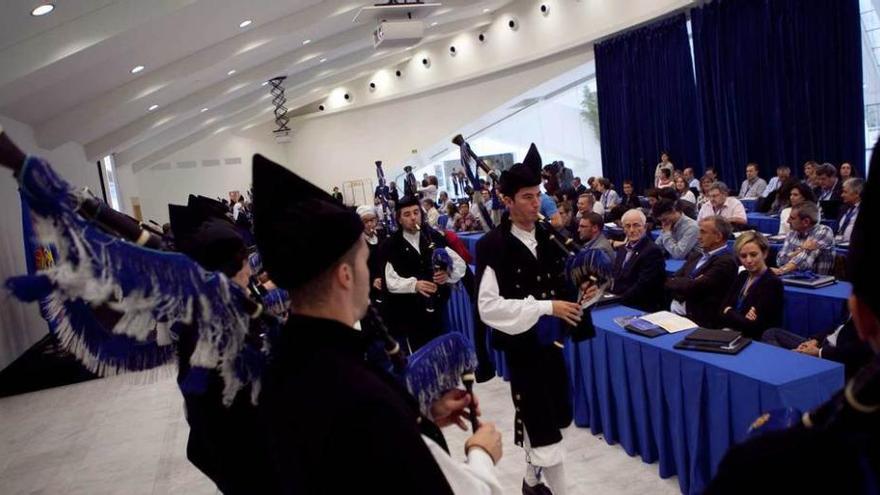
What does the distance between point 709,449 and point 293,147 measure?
24104 millimetres

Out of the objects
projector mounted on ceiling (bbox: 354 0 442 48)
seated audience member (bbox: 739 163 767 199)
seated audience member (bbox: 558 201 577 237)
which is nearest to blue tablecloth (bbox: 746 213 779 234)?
seated audience member (bbox: 558 201 577 237)

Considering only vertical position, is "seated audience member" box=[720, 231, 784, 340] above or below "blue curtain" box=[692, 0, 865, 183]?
below

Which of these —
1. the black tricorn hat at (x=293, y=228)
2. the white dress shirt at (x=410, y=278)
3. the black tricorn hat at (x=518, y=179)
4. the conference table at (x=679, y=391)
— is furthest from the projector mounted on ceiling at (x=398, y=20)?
the black tricorn hat at (x=293, y=228)

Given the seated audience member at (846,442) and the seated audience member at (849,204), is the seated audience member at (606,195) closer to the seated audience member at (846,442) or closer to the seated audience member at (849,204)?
the seated audience member at (849,204)

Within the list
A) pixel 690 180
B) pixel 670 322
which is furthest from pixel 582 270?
pixel 690 180

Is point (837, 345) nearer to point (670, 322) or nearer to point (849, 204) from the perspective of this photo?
point (670, 322)

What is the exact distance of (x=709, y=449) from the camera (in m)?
2.83

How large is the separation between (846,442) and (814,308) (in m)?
3.73

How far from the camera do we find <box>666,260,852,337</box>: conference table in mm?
3736

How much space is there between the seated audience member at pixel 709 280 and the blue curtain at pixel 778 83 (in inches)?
306

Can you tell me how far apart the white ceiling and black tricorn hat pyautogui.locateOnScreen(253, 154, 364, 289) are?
477 centimetres

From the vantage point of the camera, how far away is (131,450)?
184 inches

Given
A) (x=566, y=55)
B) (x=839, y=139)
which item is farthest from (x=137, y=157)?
(x=839, y=139)

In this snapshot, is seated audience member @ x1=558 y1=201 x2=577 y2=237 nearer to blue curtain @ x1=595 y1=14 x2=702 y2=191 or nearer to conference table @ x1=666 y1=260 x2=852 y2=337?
conference table @ x1=666 y1=260 x2=852 y2=337
